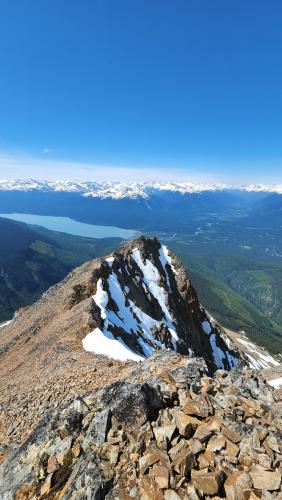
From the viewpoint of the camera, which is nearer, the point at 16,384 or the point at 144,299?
the point at 16,384

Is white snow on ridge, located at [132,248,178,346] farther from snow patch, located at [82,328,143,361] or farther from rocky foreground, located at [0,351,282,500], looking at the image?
rocky foreground, located at [0,351,282,500]

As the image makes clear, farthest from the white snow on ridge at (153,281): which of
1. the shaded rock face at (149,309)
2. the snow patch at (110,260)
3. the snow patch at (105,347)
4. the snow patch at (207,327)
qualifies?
the snow patch at (105,347)

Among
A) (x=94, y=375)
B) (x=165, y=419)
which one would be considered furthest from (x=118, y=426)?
(x=94, y=375)

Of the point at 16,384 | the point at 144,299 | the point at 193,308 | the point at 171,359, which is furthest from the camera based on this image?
the point at 193,308

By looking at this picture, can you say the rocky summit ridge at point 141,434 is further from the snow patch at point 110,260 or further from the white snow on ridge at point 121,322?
the snow patch at point 110,260

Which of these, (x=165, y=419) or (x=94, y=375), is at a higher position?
(x=165, y=419)

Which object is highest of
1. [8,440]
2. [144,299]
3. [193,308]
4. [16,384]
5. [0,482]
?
[0,482]

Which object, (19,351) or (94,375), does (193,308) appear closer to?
(19,351)

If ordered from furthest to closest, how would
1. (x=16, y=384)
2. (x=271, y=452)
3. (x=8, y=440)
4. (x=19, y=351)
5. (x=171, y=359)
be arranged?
(x=19, y=351) < (x=16, y=384) < (x=171, y=359) < (x=8, y=440) < (x=271, y=452)

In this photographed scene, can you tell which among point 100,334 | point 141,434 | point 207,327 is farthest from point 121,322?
point 207,327
